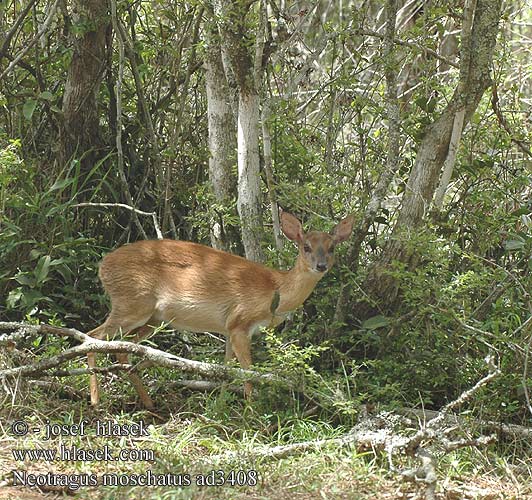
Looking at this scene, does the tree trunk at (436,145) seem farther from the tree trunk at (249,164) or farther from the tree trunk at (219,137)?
the tree trunk at (219,137)

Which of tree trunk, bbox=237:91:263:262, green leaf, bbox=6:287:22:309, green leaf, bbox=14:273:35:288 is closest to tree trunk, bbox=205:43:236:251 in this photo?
tree trunk, bbox=237:91:263:262

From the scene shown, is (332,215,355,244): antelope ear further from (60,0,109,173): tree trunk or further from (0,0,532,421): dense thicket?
(60,0,109,173): tree trunk

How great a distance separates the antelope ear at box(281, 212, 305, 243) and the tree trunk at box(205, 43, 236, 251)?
0.76m

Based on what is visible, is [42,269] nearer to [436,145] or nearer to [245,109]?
[245,109]

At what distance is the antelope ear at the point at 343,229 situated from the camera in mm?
6527

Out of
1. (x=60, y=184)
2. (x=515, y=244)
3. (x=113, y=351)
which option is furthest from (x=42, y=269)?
(x=515, y=244)

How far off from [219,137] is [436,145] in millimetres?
1710

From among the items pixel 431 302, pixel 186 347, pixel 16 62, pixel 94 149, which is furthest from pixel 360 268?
pixel 16 62

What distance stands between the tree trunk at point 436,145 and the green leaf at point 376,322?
305 mm

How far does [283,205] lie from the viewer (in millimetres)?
6926

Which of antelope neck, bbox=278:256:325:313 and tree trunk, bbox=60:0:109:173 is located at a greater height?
tree trunk, bbox=60:0:109:173

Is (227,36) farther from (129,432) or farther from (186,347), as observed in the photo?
(129,432)

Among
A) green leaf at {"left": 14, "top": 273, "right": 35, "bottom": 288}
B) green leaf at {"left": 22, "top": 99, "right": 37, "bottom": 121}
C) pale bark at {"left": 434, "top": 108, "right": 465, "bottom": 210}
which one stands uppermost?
green leaf at {"left": 22, "top": 99, "right": 37, "bottom": 121}

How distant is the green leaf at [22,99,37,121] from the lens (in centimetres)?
725
